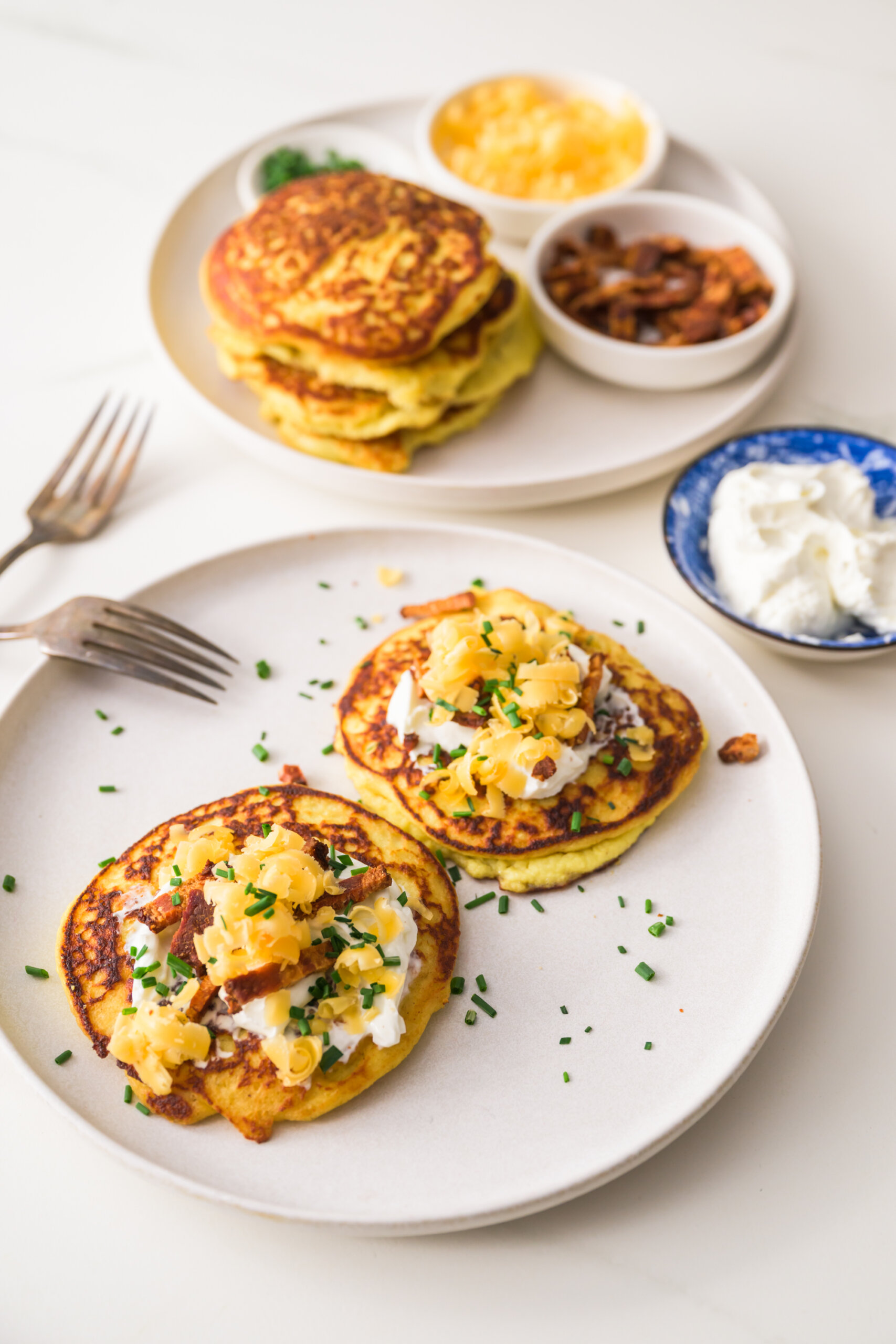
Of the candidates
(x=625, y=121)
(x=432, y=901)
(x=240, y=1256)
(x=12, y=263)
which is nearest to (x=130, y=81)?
(x=12, y=263)

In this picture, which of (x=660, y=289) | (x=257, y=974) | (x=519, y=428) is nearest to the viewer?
(x=257, y=974)

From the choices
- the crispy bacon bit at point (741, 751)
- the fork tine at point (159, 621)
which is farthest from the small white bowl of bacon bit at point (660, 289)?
the fork tine at point (159, 621)

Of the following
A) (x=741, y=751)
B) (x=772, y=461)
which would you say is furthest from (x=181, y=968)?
(x=772, y=461)

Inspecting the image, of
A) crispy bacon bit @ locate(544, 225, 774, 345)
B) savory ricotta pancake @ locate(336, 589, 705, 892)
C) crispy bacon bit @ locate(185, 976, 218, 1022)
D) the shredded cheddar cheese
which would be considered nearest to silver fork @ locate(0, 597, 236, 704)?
savory ricotta pancake @ locate(336, 589, 705, 892)

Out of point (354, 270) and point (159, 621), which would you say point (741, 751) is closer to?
point (159, 621)

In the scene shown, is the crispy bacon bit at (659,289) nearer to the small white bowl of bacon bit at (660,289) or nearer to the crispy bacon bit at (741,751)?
the small white bowl of bacon bit at (660,289)

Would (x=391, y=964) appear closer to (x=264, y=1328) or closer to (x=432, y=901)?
(x=432, y=901)
